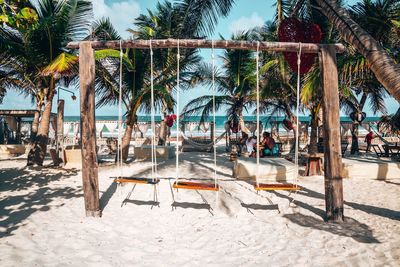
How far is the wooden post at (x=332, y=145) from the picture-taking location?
4695 mm

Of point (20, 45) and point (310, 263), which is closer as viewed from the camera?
point (310, 263)

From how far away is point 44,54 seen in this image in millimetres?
8820

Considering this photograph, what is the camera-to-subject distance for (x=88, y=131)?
479 centimetres

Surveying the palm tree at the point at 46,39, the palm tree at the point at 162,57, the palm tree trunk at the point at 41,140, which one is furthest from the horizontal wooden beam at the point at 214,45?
the palm tree trunk at the point at 41,140

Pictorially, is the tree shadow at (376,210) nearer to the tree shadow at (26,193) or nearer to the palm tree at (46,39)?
the tree shadow at (26,193)

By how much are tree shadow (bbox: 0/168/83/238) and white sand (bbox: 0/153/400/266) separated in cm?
2

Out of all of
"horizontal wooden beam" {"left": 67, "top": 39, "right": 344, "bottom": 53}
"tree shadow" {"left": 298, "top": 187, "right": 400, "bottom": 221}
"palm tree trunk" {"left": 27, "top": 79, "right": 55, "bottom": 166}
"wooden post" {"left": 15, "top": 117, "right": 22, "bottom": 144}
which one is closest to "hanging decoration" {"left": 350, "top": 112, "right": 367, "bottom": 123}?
"tree shadow" {"left": 298, "top": 187, "right": 400, "bottom": 221}

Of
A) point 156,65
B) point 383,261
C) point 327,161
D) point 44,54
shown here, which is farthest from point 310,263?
point 156,65

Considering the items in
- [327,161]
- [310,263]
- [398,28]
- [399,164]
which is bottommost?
[310,263]

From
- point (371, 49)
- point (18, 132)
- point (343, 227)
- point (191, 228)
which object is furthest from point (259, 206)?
point (18, 132)

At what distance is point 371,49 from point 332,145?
158cm

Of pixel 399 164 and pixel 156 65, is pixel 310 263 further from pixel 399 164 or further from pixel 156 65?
pixel 156 65

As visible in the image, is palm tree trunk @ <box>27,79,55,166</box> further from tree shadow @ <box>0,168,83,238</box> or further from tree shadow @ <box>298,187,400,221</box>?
tree shadow @ <box>298,187,400,221</box>

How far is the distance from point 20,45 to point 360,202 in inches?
399
